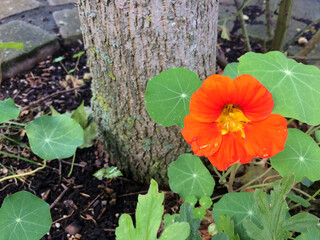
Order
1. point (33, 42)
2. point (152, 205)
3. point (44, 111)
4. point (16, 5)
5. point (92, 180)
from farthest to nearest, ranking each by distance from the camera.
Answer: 1. point (16, 5)
2. point (33, 42)
3. point (44, 111)
4. point (92, 180)
5. point (152, 205)

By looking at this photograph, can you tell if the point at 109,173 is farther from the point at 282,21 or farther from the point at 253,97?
the point at 282,21

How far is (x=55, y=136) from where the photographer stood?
1131 millimetres

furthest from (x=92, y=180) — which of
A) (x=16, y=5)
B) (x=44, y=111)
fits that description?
(x=16, y=5)

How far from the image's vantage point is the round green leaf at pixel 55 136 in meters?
1.07

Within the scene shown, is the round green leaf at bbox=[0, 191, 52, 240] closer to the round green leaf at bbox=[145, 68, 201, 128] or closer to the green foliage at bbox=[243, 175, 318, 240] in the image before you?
the round green leaf at bbox=[145, 68, 201, 128]

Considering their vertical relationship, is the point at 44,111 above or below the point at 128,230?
below

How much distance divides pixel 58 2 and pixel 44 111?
1169 mm

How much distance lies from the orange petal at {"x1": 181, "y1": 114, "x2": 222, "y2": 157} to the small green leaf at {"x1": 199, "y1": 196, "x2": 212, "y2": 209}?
338 mm

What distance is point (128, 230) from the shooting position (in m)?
0.63

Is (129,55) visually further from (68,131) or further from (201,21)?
(68,131)

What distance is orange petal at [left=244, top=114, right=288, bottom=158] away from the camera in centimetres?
73

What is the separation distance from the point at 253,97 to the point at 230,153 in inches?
6.4

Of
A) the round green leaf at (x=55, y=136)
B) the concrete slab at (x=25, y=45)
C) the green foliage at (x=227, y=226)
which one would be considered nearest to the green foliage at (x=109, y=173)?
the round green leaf at (x=55, y=136)

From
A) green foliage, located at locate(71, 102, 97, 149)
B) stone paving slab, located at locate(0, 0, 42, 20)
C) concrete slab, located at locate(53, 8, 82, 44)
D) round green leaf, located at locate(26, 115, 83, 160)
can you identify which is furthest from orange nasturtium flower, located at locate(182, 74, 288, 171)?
stone paving slab, located at locate(0, 0, 42, 20)
